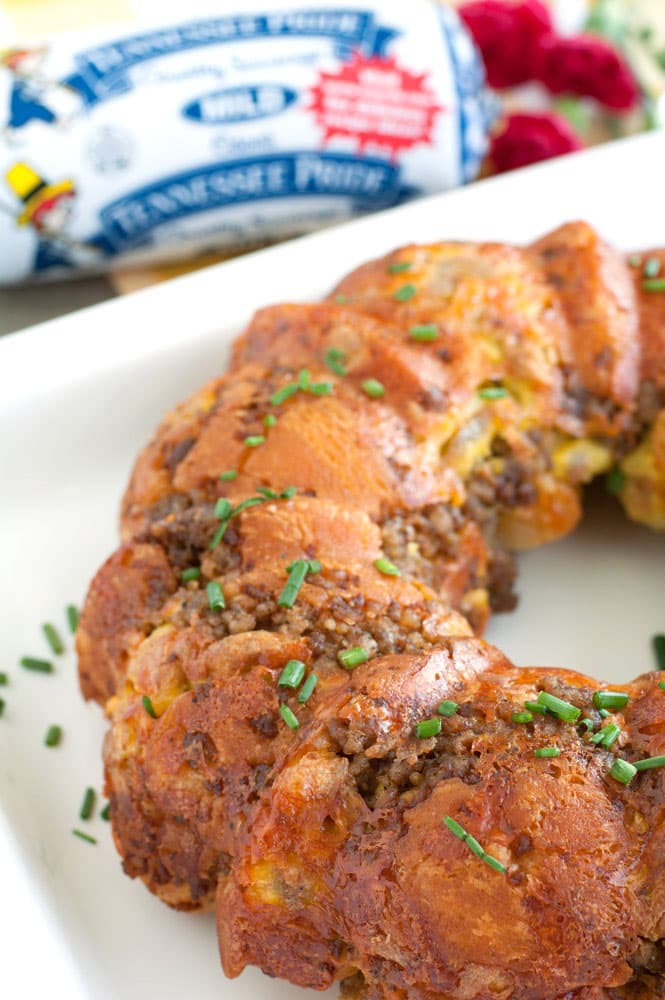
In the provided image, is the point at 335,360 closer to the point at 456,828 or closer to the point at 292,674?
the point at 292,674

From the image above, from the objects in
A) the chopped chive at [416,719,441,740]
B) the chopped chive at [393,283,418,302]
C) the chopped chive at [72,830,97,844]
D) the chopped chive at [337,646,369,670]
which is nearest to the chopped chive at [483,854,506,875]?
the chopped chive at [416,719,441,740]

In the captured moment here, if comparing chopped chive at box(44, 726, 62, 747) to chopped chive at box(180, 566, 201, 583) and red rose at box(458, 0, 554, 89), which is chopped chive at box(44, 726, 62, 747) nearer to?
chopped chive at box(180, 566, 201, 583)

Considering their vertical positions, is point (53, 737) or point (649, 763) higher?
Result: point (649, 763)

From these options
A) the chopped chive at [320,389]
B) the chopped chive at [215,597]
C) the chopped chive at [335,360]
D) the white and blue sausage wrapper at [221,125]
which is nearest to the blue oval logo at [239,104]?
Result: the white and blue sausage wrapper at [221,125]

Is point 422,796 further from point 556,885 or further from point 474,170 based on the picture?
point 474,170

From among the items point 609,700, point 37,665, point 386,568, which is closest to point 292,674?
point 386,568

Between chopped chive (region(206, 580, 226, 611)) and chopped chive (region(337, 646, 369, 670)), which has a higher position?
chopped chive (region(206, 580, 226, 611))

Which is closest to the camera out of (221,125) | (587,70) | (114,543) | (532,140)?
(114,543)

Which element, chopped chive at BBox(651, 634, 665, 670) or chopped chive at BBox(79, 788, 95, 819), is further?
chopped chive at BBox(651, 634, 665, 670)
